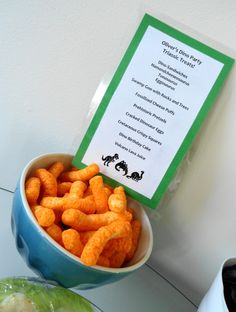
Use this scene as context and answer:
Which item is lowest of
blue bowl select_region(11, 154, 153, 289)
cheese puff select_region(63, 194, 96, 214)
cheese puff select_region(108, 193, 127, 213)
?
blue bowl select_region(11, 154, 153, 289)

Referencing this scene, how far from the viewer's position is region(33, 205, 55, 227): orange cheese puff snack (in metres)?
0.43

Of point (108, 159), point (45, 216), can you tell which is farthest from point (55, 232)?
point (108, 159)

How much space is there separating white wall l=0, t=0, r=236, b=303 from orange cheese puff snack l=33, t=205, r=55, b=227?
0.45 ft

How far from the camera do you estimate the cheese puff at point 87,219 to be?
1.43 feet

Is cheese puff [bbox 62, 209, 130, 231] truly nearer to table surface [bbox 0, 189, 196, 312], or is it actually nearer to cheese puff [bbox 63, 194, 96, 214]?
cheese puff [bbox 63, 194, 96, 214]

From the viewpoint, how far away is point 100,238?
0.43 m

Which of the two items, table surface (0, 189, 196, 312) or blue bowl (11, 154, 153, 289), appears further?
table surface (0, 189, 196, 312)

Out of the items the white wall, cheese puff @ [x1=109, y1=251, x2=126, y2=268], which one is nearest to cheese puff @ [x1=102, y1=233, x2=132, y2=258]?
cheese puff @ [x1=109, y1=251, x2=126, y2=268]

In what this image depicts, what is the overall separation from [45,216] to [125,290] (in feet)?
0.63

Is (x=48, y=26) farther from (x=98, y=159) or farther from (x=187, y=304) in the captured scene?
(x=187, y=304)

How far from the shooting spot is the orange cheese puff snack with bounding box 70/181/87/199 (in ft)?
1.52

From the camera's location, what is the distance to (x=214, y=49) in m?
0.46

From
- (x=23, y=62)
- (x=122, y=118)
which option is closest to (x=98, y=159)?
(x=122, y=118)

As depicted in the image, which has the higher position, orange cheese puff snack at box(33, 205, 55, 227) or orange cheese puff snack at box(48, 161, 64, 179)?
orange cheese puff snack at box(48, 161, 64, 179)
